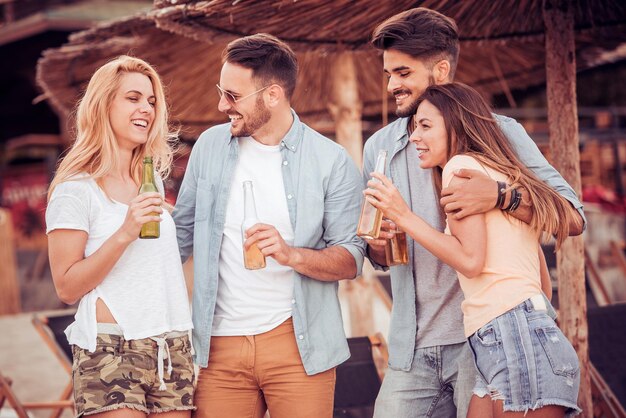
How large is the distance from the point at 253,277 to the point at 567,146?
167cm

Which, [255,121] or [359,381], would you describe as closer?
[255,121]

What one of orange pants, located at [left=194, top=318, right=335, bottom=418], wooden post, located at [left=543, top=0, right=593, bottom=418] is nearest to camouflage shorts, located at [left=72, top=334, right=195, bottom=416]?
orange pants, located at [left=194, top=318, right=335, bottom=418]

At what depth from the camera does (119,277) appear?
8.50 ft

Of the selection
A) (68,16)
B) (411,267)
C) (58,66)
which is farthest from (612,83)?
(411,267)

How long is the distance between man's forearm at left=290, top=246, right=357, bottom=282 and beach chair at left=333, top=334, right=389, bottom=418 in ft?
4.17

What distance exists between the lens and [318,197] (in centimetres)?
286

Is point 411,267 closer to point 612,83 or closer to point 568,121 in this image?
point 568,121

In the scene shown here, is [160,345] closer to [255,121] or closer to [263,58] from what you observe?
[255,121]

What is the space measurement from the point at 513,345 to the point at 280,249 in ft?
2.53

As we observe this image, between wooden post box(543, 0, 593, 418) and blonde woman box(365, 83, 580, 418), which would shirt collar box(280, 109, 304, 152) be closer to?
blonde woman box(365, 83, 580, 418)

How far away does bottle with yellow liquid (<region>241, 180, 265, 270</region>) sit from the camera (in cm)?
262

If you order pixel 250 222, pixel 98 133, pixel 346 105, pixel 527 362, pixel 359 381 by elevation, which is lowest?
pixel 359 381

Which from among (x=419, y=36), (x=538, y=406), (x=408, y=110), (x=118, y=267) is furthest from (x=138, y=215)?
(x=538, y=406)

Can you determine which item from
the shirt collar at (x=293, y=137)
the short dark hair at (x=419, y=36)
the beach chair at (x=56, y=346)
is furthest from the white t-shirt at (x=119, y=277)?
the beach chair at (x=56, y=346)
